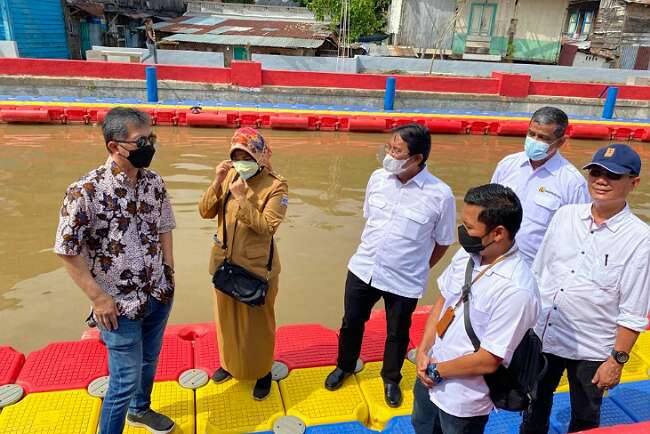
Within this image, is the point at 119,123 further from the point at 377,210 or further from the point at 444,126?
the point at 444,126

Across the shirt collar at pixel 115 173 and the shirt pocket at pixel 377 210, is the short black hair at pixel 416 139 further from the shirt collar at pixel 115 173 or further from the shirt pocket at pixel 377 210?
the shirt collar at pixel 115 173

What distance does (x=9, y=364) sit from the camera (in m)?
3.06

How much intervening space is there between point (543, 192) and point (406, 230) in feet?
3.48

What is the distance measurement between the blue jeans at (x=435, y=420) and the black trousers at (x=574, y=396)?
54cm

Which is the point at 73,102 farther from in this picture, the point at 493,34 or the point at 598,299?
the point at 493,34

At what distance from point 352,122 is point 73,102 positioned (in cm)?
821

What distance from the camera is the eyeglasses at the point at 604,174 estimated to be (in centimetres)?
216

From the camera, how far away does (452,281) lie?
217 centimetres

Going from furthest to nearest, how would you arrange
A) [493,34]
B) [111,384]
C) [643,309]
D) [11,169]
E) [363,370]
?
[493,34] < [11,169] < [363,370] < [111,384] < [643,309]

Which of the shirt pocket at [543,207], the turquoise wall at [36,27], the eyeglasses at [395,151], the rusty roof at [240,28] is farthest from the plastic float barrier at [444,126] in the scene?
the turquoise wall at [36,27]

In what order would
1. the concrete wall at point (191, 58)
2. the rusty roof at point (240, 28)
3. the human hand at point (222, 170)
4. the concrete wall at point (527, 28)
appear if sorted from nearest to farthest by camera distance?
1. the human hand at point (222, 170)
2. the concrete wall at point (191, 58)
3. the concrete wall at point (527, 28)
4. the rusty roof at point (240, 28)

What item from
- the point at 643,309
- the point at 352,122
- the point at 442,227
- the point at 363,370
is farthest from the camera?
the point at 352,122

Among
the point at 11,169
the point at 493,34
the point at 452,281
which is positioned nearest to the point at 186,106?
the point at 11,169

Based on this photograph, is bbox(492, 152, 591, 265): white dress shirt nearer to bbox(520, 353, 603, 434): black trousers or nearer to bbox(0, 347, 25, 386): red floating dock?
bbox(520, 353, 603, 434): black trousers
